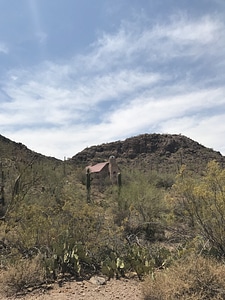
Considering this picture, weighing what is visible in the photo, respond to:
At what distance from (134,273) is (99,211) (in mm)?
3617

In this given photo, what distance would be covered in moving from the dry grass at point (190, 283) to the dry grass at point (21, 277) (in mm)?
2481

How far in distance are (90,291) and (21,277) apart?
1.52 m

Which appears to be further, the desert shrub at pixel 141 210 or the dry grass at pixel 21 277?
the desert shrub at pixel 141 210

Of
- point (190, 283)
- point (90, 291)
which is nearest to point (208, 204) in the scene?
point (190, 283)

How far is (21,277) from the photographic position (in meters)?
7.70

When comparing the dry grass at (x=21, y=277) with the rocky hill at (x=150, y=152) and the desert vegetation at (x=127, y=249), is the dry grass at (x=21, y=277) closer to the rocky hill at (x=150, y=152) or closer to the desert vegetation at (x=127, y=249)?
the desert vegetation at (x=127, y=249)

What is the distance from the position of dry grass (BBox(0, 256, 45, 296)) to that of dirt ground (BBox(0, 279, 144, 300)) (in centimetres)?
39

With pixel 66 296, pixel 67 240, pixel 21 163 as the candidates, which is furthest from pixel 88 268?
pixel 21 163

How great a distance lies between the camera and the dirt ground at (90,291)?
22.5 ft

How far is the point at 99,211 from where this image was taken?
1189 centimetres

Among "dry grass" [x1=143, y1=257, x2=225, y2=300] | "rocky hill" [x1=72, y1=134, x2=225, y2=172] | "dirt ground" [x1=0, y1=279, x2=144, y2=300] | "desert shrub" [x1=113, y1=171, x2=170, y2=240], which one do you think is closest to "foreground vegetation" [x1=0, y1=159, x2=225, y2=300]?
"dry grass" [x1=143, y1=257, x2=225, y2=300]

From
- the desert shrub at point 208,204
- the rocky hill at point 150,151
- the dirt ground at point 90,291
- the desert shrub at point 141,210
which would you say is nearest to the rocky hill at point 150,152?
the rocky hill at point 150,151

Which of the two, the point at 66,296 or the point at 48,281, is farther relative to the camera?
the point at 48,281

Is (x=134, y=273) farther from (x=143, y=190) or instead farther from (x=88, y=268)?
(x=143, y=190)
